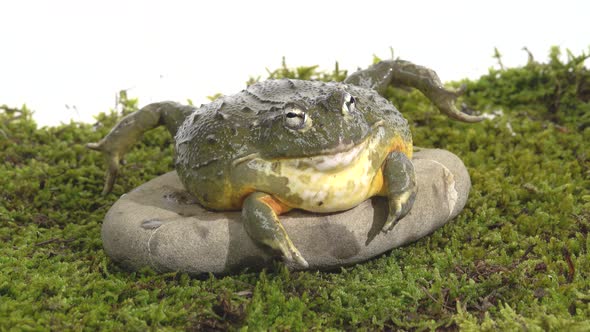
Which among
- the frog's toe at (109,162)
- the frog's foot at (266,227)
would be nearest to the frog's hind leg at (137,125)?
the frog's toe at (109,162)

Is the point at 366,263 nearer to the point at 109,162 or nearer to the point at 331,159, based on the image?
the point at 331,159

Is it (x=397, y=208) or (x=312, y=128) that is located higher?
(x=312, y=128)

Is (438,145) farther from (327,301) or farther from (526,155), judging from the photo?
(327,301)

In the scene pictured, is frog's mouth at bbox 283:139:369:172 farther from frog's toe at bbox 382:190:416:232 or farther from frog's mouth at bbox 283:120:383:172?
frog's toe at bbox 382:190:416:232

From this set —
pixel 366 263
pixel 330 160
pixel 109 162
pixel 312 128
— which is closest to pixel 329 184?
pixel 330 160

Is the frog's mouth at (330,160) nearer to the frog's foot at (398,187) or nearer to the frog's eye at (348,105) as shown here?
the frog's eye at (348,105)

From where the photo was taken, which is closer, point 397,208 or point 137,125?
point 397,208
